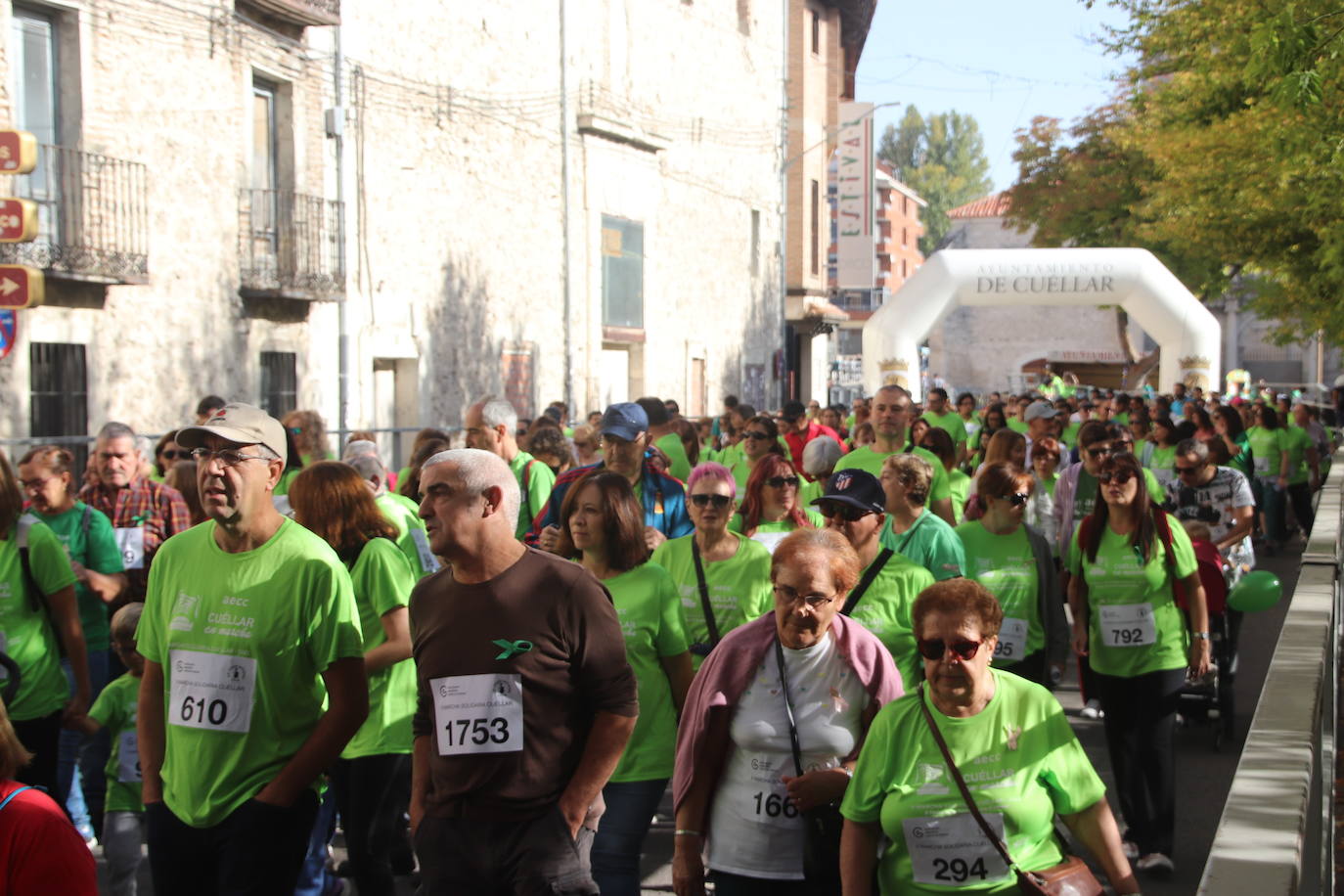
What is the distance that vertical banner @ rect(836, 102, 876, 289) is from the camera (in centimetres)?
4338

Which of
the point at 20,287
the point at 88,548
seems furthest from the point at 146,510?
the point at 20,287

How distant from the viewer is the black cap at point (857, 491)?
5.53 m

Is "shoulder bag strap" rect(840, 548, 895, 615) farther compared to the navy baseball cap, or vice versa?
the navy baseball cap

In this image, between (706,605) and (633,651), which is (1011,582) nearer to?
(706,605)

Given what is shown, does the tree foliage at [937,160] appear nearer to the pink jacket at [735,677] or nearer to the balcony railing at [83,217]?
the balcony railing at [83,217]

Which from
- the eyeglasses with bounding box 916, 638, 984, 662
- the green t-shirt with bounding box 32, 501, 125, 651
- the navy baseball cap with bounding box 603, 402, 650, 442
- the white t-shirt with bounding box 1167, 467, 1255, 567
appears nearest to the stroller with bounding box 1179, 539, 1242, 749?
the white t-shirt with bounding box 1167, 467, 1255, 567

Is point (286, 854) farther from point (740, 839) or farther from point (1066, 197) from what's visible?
point (1066, 197)

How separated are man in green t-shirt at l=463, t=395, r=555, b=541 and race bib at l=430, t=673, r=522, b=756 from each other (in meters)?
4.43

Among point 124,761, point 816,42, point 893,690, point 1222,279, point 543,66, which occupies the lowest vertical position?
point 124,761

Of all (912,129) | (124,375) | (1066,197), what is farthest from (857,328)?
(124,375)

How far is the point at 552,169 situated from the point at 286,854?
23009 mm

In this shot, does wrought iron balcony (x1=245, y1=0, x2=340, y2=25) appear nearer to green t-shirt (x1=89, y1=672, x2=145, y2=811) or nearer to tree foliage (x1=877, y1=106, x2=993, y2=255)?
green t-shirt (x1=89, y1=672, x2=145, y2=811)

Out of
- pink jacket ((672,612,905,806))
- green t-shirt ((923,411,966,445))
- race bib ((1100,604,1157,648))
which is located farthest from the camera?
green t-shirt ((923,411,966,445))

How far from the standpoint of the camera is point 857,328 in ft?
304
